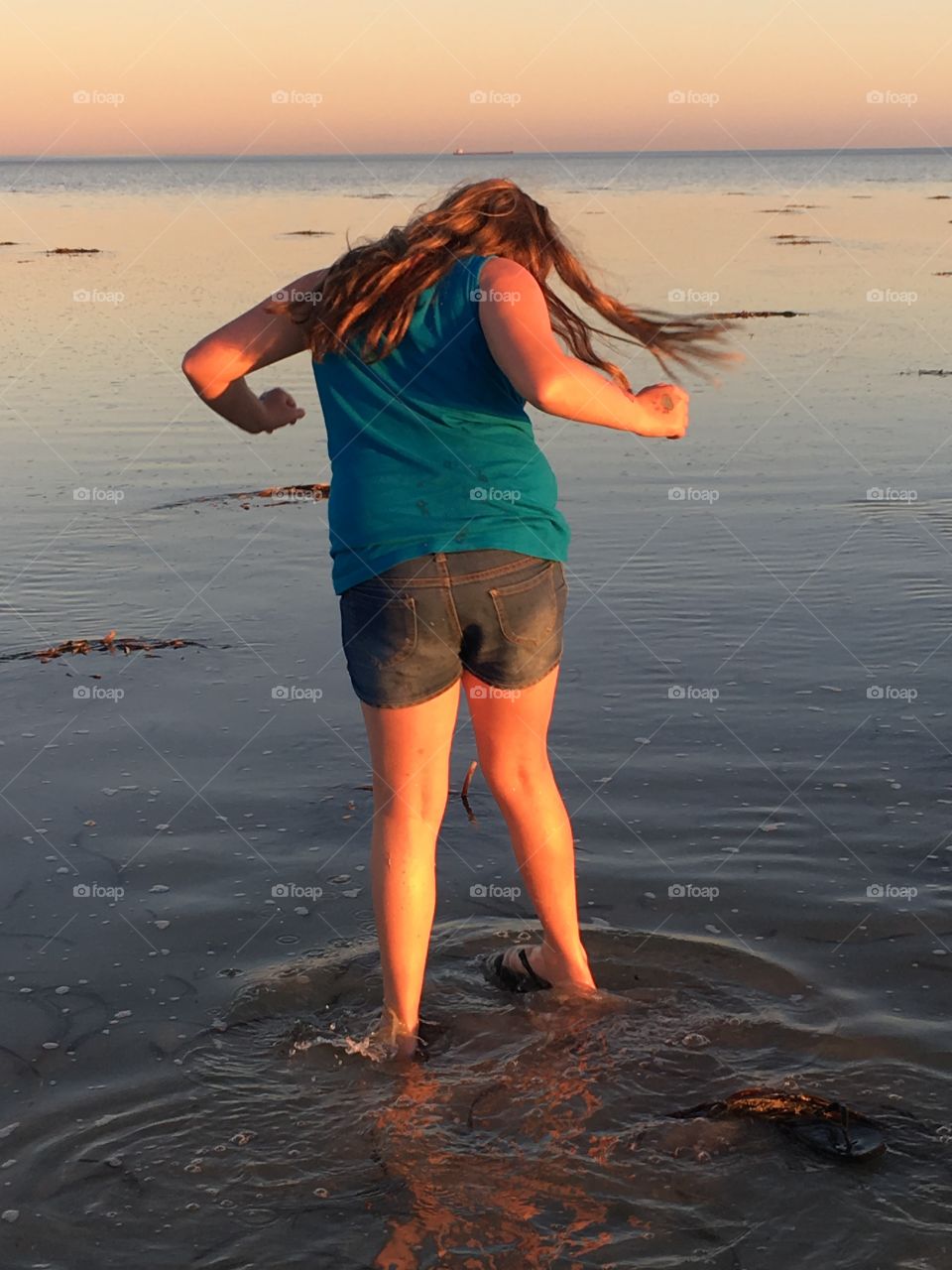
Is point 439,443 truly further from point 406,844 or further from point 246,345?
point 406,844

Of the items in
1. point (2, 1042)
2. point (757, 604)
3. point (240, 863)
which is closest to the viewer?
point (2, 1042)

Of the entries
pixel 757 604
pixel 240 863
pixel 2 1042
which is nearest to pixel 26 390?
pixel 757 604

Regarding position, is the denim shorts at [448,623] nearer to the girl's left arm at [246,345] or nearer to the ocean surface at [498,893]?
the girl's left arm at [246,345]

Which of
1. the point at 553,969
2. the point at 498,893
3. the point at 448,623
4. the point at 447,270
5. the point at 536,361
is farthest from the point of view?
the point at 498,893

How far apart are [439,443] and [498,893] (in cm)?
169

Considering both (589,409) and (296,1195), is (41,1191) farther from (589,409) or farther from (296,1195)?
(589,409)

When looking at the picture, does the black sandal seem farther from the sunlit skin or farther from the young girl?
the young girl

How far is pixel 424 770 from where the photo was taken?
3498 millimetres

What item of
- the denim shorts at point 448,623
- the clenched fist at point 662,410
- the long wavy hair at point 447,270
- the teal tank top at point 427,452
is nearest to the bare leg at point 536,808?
the denim shorts at point 448,623

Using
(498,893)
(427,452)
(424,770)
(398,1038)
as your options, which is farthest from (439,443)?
(498,893)

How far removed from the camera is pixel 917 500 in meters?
8.51

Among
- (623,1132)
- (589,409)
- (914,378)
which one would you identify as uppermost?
(914,378)

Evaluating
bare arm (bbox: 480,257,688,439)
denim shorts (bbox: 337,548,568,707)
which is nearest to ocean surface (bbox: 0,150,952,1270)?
bare arm (bbox: 480,257,688,439)

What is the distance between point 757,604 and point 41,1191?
445cm
